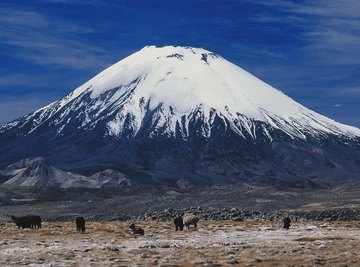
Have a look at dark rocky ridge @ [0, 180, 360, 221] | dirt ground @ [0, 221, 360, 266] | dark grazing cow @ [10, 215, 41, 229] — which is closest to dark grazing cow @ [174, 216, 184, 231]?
dirt ground @ [0, 221, 360, 266]

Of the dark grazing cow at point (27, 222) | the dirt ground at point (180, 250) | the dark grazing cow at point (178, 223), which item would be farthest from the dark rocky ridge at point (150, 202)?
the dirt ground at point (180, 250)

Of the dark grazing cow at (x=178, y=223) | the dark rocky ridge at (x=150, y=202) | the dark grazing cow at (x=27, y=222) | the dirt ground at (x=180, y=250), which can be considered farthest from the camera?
the dark rocky ridge at (x=150, y=202)

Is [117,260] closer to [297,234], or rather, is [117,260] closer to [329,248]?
[329,248]

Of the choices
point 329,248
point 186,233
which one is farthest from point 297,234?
point 329,248

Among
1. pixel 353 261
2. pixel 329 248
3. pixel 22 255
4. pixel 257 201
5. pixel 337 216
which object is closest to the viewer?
pixel 353 261

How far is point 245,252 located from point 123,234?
39.6 feet


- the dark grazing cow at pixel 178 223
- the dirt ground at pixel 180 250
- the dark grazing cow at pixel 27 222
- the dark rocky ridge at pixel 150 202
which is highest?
the dark rocky ridge at pixel 150 202

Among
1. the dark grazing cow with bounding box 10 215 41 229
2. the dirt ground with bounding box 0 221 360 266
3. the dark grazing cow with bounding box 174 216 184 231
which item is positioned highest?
the dark grazing cow with bounding box 10 215 41 229

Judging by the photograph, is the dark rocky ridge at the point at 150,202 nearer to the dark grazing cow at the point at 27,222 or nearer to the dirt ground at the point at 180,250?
the dark grazing cow at the point at 27,222

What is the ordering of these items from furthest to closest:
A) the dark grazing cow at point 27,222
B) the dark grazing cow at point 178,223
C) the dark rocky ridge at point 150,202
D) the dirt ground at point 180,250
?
the dark rocky ridge at point 150,202
the dark grazing cow at point 27,222
the dark grazing cow at point 178,223
the dirt ground at point 180,250

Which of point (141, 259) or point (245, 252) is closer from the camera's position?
point (141, 259)

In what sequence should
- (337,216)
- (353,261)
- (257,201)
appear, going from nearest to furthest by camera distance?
(353,261)
(337,216)
(257,201)

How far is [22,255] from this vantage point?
27.3m

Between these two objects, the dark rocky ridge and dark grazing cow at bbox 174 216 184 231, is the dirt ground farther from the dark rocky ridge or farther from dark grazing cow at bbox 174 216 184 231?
the dark rocky ridge
